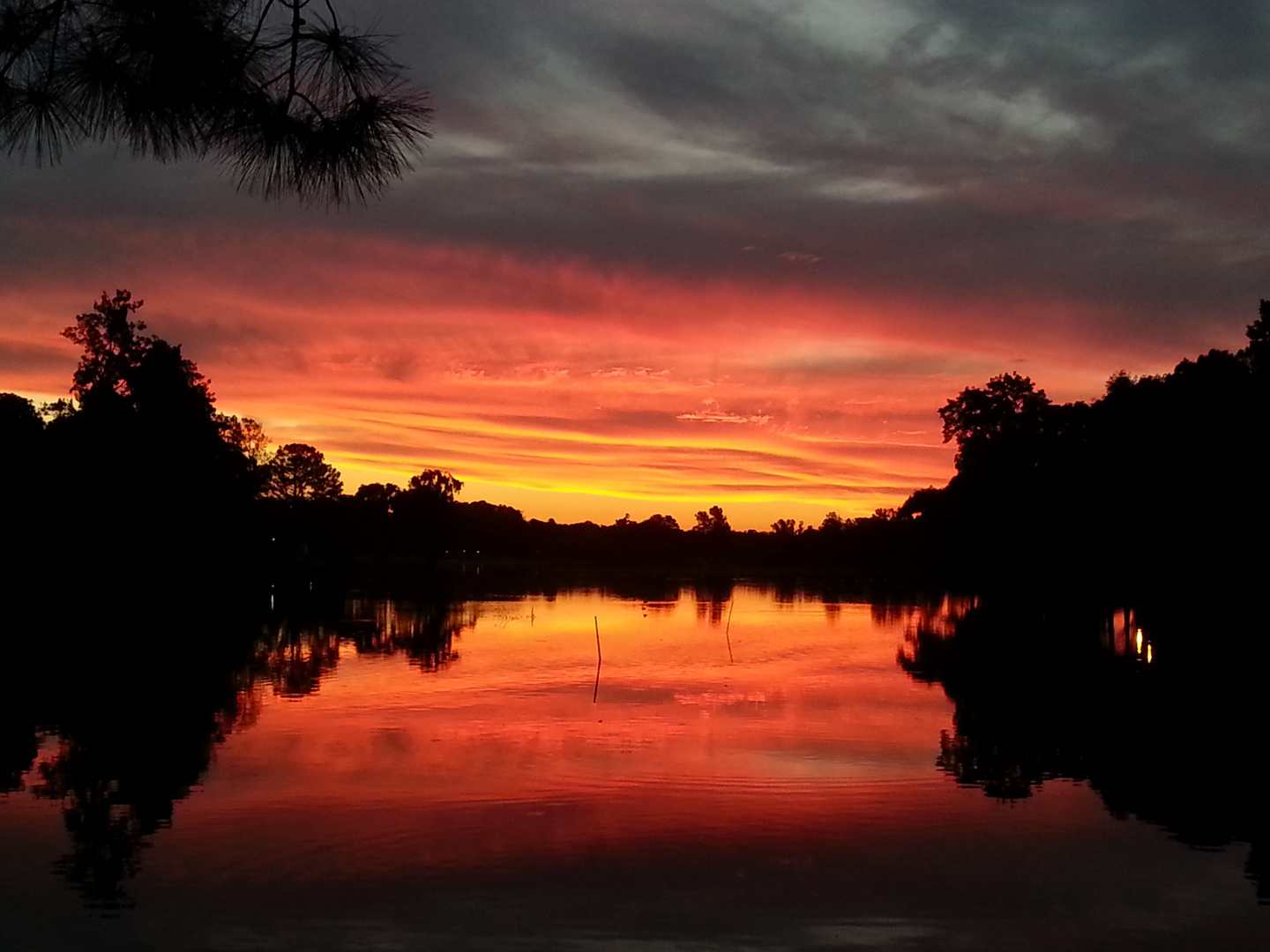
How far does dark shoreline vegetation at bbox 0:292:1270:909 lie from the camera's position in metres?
16.5

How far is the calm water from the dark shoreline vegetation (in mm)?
267

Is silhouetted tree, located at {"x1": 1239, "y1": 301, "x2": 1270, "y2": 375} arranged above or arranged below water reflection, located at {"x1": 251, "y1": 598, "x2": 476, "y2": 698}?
above

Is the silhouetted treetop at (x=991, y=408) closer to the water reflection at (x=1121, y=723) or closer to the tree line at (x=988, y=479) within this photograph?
the tree line at (x=988, y=479)

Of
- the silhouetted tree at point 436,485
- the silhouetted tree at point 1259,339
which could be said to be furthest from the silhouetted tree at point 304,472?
the silhouetted tree at point 1259,339

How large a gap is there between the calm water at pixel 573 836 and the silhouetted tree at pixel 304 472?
11697cm

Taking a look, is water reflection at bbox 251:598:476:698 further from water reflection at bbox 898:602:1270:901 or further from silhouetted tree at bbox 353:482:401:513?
silhouetted tree at bbox 353:482:401:513

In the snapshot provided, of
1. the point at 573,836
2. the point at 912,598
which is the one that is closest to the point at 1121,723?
the point at 573,836

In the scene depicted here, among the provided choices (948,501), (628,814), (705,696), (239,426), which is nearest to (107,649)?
(705,696)

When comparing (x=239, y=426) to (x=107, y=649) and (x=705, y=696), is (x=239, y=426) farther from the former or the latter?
(x=705, y=696)

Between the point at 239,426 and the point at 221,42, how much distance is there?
88.5 m

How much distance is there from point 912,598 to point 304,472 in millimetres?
79882

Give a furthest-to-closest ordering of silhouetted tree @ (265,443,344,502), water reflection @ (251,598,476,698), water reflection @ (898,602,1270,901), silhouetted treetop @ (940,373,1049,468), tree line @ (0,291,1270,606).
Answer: silhouetted tree @ (265,443,344,502) → silhouetted treetop @ (940,373,1049,468) → tree line @ (0,291,1270,606) → water reflection @ (251,598,476,698) → water reflection @ (898,602,1270,901)

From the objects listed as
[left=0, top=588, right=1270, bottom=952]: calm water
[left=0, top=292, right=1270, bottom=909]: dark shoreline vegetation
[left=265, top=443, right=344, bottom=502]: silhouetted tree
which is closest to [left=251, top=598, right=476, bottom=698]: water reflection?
[left=0, top=292, right=1270, bottom=909]: dark shoreline vegetation

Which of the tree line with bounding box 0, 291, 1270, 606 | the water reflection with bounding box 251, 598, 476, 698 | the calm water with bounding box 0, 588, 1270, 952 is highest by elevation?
the tree line with bounding box 0, 291, 1270, 606
